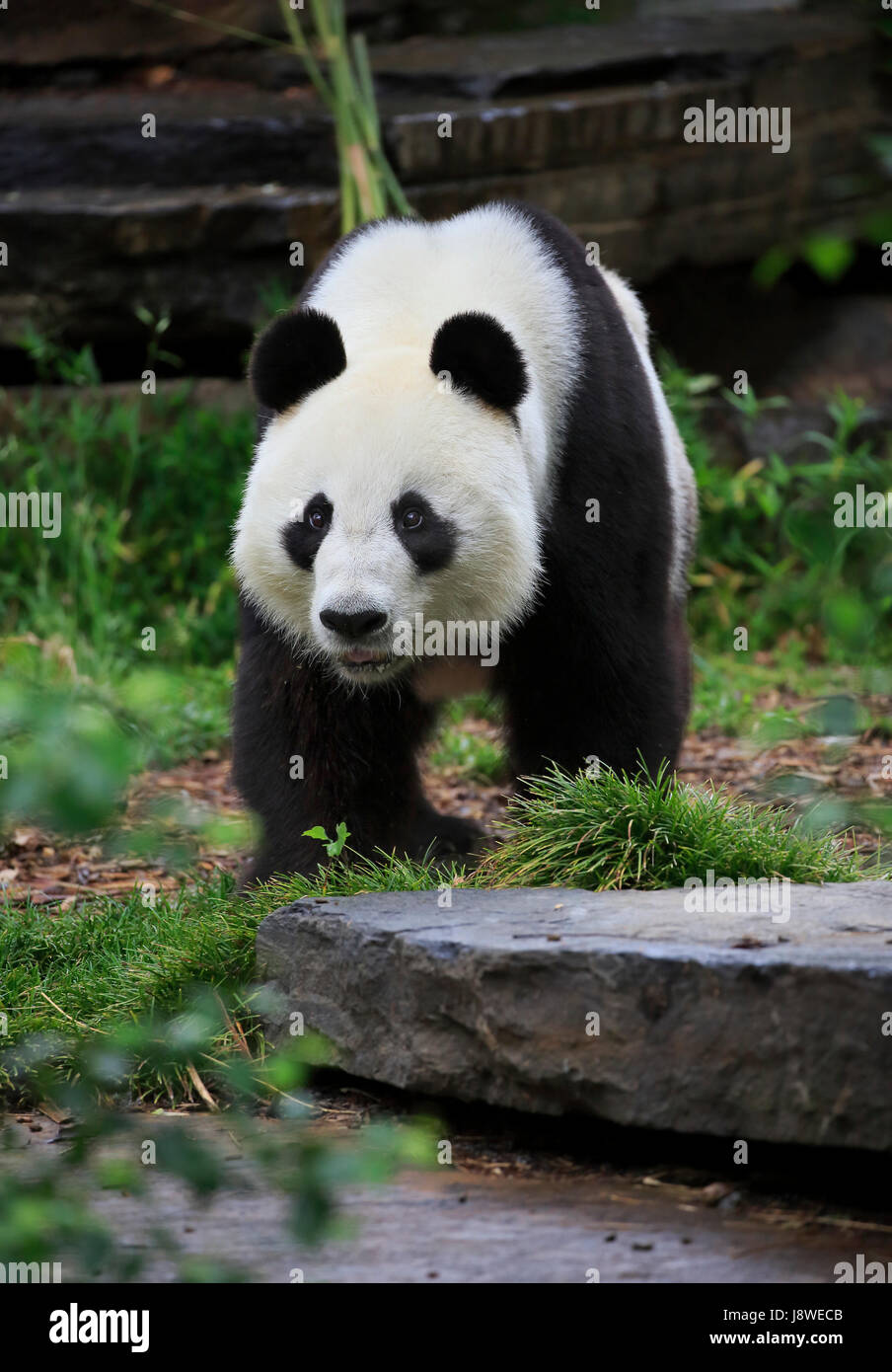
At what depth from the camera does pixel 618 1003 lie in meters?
3.13

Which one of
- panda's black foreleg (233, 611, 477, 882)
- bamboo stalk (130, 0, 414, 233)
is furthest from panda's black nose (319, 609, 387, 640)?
bamboo stalk (130, 0, 414, 233)

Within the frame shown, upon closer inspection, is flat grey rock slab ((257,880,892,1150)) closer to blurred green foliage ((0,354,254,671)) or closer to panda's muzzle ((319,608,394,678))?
panda's muzzle ((319,608,394,678))

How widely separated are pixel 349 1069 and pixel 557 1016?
62 cm

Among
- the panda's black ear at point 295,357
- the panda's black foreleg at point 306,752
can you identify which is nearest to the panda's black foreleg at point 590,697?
the panda's black foreleg at point 306,752

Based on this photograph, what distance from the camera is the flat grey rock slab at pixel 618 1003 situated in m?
2.96

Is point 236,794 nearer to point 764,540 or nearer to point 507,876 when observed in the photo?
point 507,876

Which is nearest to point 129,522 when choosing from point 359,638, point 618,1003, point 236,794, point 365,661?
point 236,794

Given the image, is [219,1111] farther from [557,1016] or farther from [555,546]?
[555,546]

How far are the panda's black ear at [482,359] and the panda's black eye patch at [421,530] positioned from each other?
0.35 meters

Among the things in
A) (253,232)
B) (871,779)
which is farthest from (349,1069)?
(253,232)

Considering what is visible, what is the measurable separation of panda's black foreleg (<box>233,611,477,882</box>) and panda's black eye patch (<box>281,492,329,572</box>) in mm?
363

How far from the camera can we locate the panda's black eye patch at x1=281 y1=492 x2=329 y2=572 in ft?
13.6

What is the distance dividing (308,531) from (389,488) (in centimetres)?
26
